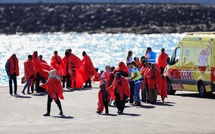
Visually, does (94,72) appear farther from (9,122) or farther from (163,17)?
(163,17)

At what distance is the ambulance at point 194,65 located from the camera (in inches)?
1032

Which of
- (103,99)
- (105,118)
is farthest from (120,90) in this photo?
(105,118)

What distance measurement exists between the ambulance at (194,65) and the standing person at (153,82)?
1.87m

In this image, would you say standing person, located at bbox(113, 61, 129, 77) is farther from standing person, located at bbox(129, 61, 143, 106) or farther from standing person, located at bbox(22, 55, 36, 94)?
standing person, located at bbox(22, 55, 36, 94)

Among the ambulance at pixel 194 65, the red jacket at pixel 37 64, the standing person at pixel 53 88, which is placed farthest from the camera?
the red jacket at pixel 37 64

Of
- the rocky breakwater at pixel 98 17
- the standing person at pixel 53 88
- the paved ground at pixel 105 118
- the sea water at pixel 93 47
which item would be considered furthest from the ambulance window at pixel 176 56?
the rocky breakwater at pixel 98 17

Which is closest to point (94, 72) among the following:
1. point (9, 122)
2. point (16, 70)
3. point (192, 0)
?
point (16, 70)

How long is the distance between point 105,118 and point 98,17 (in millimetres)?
131651

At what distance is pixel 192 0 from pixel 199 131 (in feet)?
437

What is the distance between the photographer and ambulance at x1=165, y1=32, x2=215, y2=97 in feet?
86.0

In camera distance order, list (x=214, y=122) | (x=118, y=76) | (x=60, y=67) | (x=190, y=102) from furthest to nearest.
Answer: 1. (x=60, y=67)
2. (x=190, y=102)
3. (x=118, y=76)
4. (x=214, y=122)

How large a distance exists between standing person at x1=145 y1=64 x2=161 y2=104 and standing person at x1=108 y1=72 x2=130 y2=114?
245 centimetres

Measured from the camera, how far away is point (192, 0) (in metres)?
151

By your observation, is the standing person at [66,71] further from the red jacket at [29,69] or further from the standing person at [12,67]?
the standing person at [12,67]
